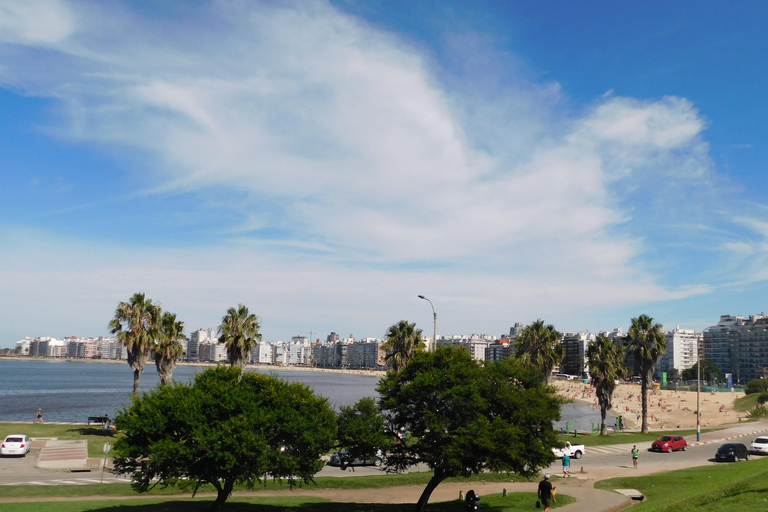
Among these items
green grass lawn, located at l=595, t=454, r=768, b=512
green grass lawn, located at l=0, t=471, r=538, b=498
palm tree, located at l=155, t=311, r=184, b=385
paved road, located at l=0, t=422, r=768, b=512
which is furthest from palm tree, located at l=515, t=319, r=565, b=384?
palm tree, located at l=155, t=311, r=184, b=385

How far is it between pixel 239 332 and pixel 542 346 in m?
32.0

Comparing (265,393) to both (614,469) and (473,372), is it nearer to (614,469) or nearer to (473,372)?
(473,372)

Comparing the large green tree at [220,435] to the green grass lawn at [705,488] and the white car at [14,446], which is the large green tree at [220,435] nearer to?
the green grass lawn at [705,488]

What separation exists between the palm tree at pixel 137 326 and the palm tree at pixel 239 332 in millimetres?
6239

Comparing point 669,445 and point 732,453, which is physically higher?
point 732,453

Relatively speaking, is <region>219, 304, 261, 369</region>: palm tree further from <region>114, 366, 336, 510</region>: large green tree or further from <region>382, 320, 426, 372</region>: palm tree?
<region>114, 366, 336, 510</region>: large green tree

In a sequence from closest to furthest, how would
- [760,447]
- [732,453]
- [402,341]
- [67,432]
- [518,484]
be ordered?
[518,484] → [732,453] → [760,447] → [67,432] → [402,341]

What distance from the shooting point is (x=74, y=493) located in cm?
2859

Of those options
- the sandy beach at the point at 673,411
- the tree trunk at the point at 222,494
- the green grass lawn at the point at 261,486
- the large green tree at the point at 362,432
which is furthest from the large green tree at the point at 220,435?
the sandy beach at the point at 673,411

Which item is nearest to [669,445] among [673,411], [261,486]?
[261,486]

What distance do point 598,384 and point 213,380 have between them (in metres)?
46.2

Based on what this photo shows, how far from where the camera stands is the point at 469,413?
23.6 m

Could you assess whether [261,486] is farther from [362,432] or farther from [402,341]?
[402,341]

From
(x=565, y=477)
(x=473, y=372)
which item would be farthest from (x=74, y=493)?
(x=565, y=477)
